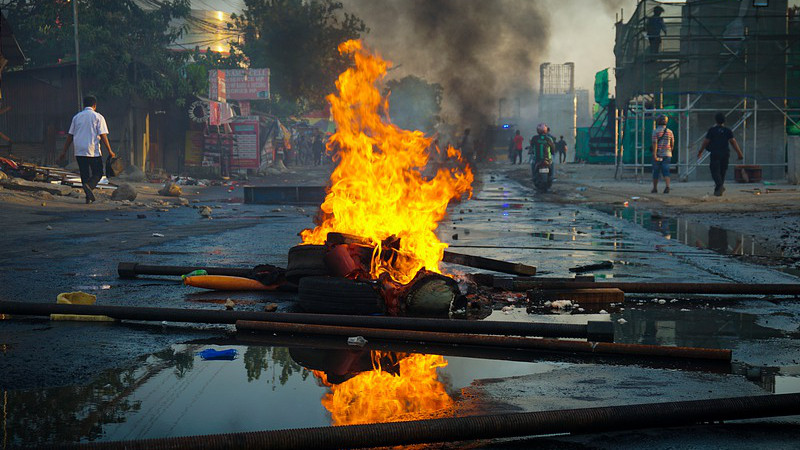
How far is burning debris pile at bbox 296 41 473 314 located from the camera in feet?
21.4

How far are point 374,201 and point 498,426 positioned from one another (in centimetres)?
431

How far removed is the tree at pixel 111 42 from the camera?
3634 centimetres

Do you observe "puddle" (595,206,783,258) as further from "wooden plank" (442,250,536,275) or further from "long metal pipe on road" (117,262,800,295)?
"wooden plank" (442,250,536,275)

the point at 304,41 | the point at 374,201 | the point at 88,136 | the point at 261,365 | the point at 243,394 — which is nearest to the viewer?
the point at 243,394

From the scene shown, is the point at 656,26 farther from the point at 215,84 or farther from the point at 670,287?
the point at 670,287

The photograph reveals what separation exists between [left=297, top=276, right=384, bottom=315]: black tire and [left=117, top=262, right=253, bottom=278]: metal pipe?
1385 mm

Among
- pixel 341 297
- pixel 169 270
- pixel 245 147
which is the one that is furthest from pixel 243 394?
pixel 245 147

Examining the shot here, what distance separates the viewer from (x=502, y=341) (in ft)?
15.9

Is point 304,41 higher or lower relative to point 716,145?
higher

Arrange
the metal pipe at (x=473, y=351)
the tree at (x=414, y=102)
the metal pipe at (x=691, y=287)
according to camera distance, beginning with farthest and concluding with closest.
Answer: the tree at (x=414, y=102) → the metal pipe at (x=691, y=287) → the metal pipe at (x=473, y=351)

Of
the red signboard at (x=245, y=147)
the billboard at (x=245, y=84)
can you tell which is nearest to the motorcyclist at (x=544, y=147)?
the red signboard at (x=245, y=147)

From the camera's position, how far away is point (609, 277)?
7.99m

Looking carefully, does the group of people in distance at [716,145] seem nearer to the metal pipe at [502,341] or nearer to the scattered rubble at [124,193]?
the scattered rubble at [124,193]

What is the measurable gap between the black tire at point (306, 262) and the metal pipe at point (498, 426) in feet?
11.1
